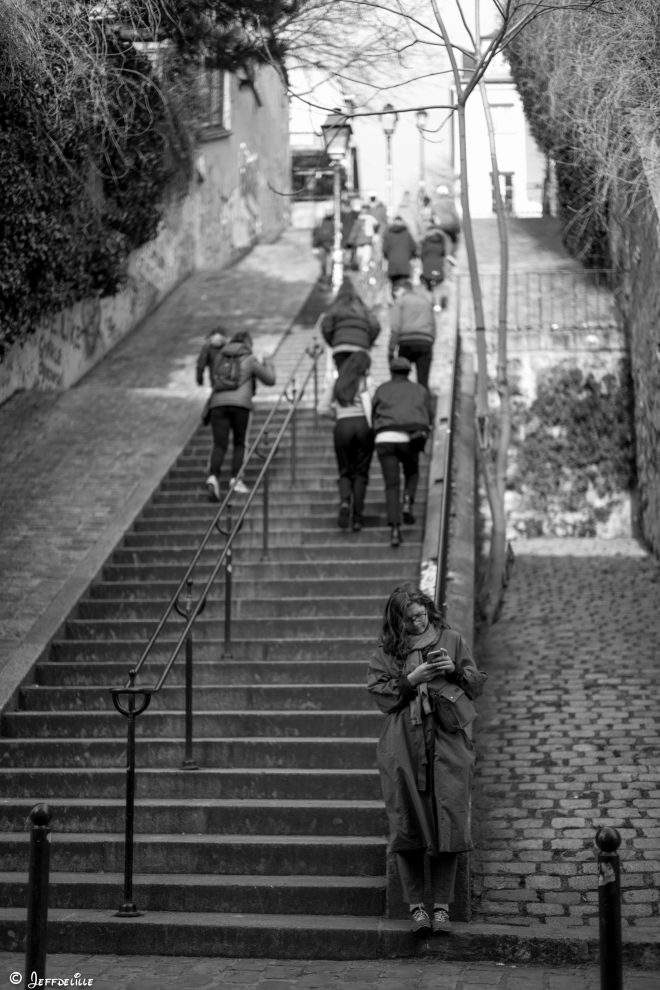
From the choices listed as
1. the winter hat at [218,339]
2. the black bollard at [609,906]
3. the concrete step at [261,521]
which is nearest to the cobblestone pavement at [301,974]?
the black bollard at [609,906]

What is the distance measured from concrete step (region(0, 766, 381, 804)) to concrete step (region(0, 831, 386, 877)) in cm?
38

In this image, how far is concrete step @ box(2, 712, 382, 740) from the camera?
8.34m

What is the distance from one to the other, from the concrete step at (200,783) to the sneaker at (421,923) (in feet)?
4.14

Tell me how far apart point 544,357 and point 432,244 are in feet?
11.6

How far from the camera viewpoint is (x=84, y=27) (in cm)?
1240

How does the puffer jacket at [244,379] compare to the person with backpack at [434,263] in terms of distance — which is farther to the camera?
the person with backpack at [434,263]

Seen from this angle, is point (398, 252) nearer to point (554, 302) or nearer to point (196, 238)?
point (554, 302)

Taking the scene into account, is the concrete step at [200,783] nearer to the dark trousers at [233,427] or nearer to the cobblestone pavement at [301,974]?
the cobblestone pavement at [301,974]

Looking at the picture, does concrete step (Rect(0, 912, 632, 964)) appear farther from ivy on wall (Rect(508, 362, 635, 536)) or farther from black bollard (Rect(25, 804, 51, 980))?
ivy on wall (Rect(508, 362, 635, 536))

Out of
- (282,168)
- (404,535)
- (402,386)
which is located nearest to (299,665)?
(404,535)

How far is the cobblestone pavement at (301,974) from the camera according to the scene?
5965mm

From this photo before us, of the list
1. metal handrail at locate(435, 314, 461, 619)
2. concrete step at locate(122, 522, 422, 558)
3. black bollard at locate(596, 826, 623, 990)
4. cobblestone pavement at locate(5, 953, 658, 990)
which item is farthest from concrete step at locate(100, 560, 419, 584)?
black bollard at locate(596, 826, 623, 990)

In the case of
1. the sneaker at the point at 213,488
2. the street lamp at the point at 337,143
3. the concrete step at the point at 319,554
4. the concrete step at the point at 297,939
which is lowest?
the concrete step at the point at 297,939

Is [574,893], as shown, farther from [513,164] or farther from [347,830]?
[513,164]
